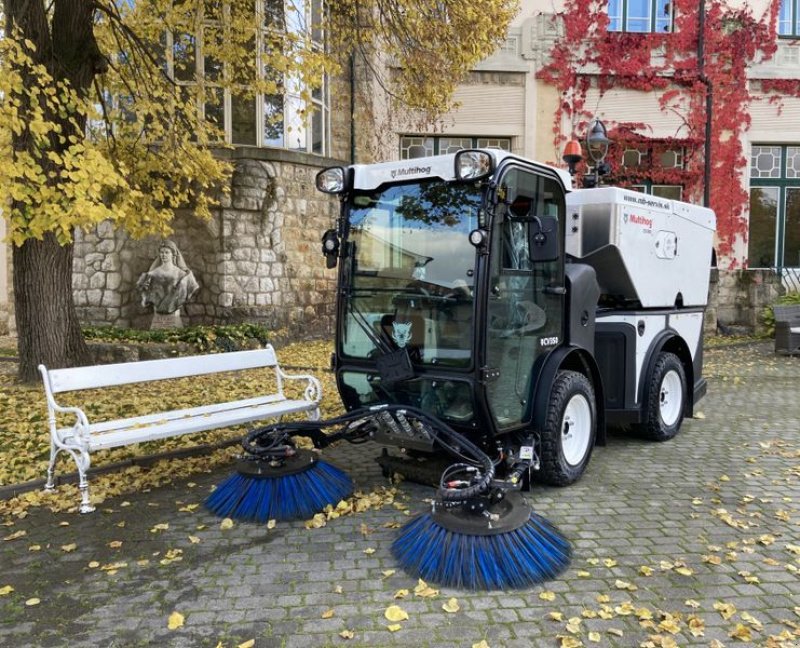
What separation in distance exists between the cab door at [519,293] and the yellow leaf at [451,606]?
52.9 inches

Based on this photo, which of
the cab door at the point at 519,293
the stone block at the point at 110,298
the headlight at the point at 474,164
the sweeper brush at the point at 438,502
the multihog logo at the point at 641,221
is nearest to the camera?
the sweeper brush at the point at 438,502

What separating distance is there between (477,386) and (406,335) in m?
0.62

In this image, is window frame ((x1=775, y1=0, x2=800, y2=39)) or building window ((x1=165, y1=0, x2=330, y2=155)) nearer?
building window ((x1=165, y1=0, x2=330, y2=155))

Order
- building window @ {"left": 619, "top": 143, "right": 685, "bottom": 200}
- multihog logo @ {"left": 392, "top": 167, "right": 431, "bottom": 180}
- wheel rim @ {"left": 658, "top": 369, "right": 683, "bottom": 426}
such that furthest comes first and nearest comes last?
building window @ {"left": 619, "top": 143, "right": 685, "bottom": 200} → wheel rim @ {"left": 658, "top": 369, "right": 683, "bottom": 426} → multihog logo @ {"left": 392, "top": 167, "right": 431, "bottom": 180}

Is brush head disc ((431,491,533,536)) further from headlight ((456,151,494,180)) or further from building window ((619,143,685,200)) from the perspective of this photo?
building window ((619,143,685,200))

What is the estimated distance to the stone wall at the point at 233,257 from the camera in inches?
478

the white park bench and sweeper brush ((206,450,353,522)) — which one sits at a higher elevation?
the white park bench

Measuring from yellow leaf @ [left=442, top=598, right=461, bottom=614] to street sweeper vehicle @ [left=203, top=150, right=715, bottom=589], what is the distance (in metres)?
0.18

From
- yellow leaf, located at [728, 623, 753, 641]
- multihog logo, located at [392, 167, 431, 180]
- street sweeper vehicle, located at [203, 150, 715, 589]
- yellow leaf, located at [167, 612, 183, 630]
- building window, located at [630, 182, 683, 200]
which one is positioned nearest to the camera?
yellow leaf, located at [728, 623, 753, 641]

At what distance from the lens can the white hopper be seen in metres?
5.60

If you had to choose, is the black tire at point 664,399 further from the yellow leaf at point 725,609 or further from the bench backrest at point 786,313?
the bench backrest at point 786,313

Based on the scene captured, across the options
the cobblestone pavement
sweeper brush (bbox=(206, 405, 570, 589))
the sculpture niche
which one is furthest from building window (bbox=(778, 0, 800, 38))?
sweeper brush (bbox=(206, 405, 570, 589))

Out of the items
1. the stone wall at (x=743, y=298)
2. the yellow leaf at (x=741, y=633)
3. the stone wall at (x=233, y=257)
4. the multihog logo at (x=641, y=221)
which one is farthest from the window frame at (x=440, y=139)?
the yellow leaf at (x=741, y=633)

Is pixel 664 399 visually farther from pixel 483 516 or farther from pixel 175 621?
pixel 175 621
